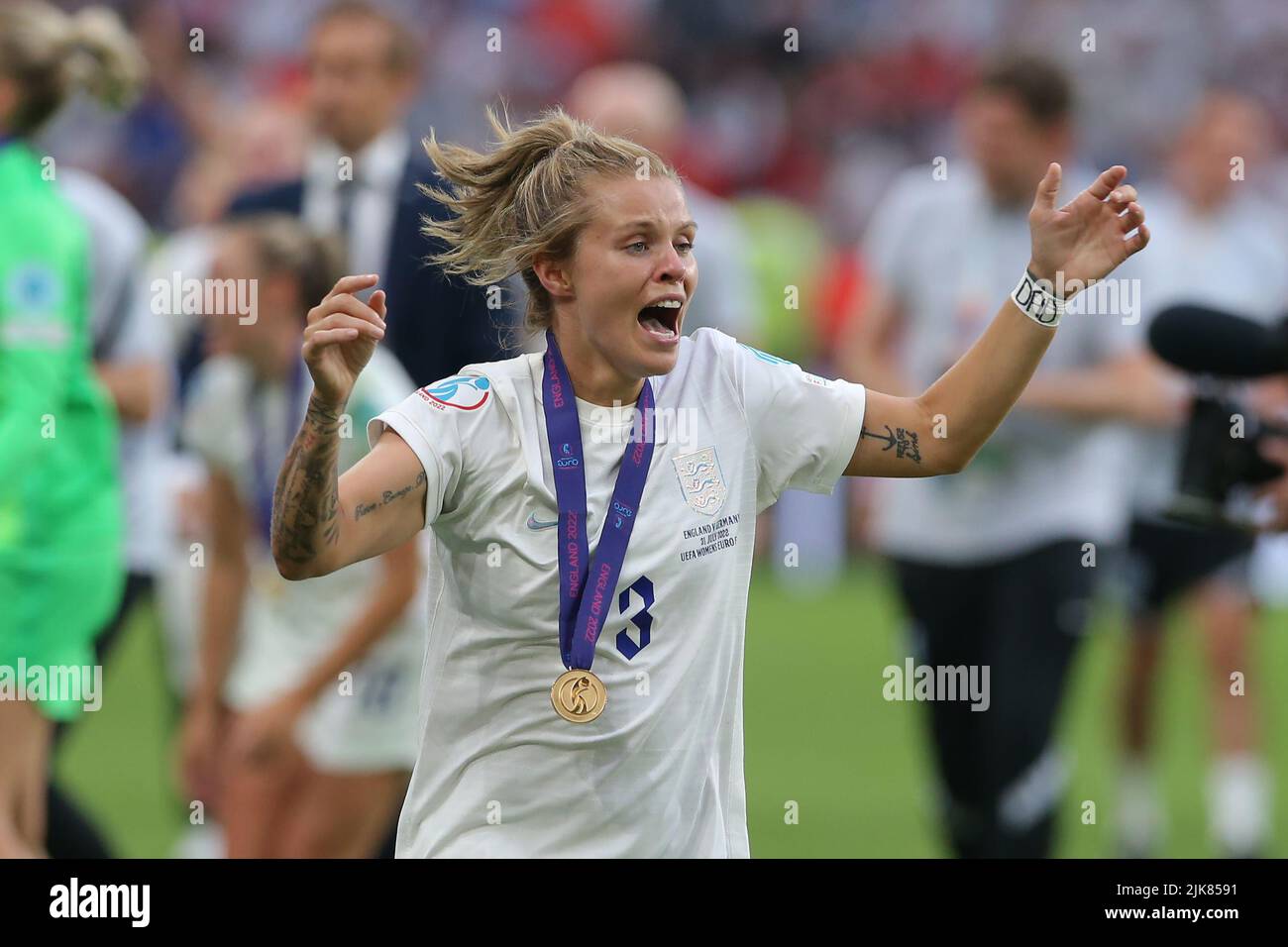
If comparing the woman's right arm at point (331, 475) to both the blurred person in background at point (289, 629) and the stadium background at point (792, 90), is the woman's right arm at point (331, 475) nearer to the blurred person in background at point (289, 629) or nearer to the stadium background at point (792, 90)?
the blurred person in background at point (289, 629)

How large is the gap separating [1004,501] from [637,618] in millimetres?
3309

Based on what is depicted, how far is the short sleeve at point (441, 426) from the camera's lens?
3582 mm

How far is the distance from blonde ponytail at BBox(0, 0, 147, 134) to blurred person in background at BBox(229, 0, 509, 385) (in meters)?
0.79

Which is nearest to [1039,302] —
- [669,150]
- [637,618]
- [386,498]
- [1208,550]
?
[637,618]

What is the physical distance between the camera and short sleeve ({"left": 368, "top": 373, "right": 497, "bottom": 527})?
358 cm

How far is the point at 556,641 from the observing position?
369cm

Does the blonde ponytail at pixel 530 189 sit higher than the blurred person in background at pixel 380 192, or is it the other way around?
the blurred person in background at pixel 380 192

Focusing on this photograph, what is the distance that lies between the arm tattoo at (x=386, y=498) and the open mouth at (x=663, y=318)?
52cm

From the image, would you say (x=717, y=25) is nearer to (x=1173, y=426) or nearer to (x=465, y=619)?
(x=1173, y=426)
